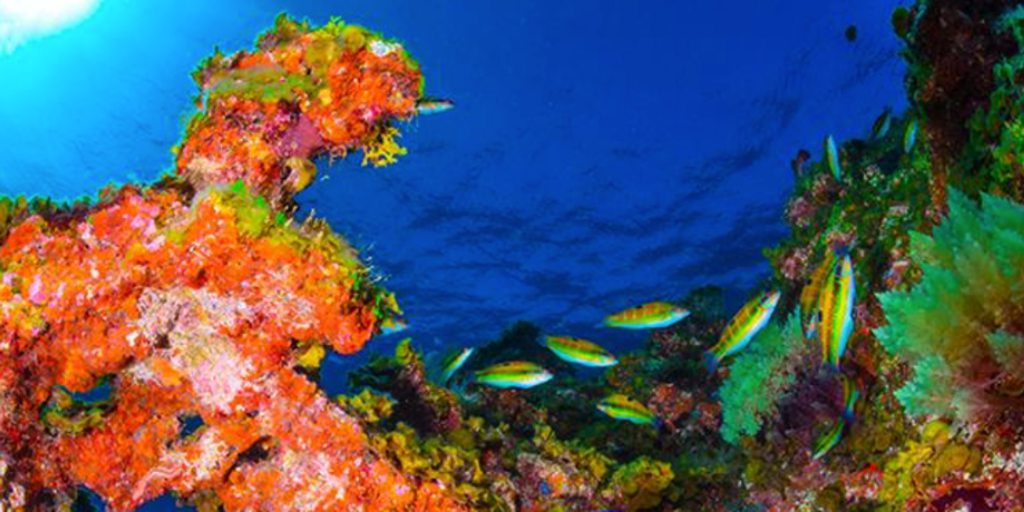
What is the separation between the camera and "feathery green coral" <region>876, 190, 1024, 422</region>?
2600mm

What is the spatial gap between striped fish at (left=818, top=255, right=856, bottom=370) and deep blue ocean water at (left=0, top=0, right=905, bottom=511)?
14785 millimetres

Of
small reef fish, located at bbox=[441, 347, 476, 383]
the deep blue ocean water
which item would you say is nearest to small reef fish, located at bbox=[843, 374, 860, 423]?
small reef fish, located at bbox=[441, 347, 476, 383]

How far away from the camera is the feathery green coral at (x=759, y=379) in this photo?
17.1ft

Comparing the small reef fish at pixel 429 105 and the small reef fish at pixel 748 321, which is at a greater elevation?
the small reef fish at pixel 429 105

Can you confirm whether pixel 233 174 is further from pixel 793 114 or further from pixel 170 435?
pixel 793 114

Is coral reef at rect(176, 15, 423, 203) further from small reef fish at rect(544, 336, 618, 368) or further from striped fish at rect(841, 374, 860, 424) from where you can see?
striped fish at rect(841, 374, 860, 424)

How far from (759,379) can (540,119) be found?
18649mm

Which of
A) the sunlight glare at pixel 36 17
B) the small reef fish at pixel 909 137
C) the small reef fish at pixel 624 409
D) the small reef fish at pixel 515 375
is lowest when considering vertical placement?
the small reef fish at pixel 624 409

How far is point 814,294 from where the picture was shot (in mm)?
3531

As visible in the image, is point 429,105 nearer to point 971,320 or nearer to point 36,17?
point 971,320

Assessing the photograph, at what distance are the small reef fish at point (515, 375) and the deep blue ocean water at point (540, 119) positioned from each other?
1246cm

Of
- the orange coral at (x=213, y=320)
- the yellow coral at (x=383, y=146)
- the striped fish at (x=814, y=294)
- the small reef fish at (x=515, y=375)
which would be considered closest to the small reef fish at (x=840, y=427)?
the striped fish at (x=814, y=294)

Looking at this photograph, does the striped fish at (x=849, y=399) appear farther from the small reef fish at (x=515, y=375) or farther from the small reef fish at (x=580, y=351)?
the small reef fish at (x=515, y=375)

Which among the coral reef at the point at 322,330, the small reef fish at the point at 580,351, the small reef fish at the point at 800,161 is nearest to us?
the coral reef at the point at 322,330
